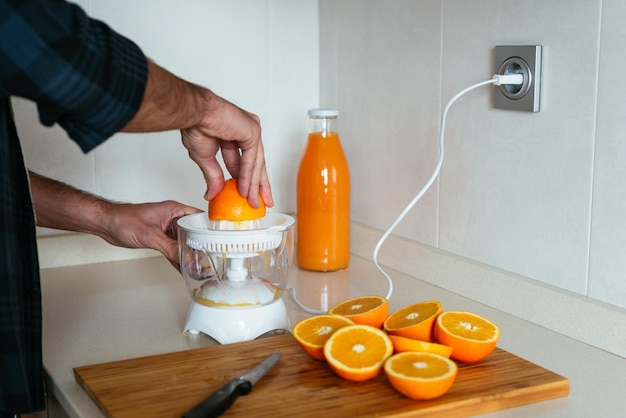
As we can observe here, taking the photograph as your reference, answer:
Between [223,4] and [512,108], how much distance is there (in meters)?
0.75

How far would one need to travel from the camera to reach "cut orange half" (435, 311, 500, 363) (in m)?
1.00

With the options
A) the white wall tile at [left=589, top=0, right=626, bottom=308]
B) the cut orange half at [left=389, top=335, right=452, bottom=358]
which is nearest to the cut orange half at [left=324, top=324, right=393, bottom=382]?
the cut orange half at [left=389, top=335, right=452, bottom=358]

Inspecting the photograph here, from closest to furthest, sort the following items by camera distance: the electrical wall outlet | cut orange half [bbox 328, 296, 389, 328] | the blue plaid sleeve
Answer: the blue plaid sleeve → cut orange half [bbox 328, 296, 389, 328] → the electrical wall outlet

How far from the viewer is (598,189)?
3.74 feet

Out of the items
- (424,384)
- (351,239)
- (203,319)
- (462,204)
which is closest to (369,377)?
(424,384)

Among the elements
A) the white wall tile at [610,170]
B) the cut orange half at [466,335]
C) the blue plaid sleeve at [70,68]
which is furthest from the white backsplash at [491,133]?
the blue plaid sleeve at [70,68]

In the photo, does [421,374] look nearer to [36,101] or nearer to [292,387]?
[292,387]

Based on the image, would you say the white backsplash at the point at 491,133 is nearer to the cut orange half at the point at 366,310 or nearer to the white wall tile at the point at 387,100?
the white wall tile at the point at 387,100

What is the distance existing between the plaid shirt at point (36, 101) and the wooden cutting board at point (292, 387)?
0.09m

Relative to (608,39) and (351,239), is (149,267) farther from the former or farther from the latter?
(608,39)

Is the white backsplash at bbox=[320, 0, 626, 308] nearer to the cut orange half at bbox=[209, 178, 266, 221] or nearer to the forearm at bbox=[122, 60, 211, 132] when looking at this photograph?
the cut orange half at bbox=[209, 178, 266, 221]

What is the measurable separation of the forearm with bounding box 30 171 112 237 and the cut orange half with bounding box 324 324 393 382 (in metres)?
0.51

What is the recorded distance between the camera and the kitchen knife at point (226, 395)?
2.89 feet

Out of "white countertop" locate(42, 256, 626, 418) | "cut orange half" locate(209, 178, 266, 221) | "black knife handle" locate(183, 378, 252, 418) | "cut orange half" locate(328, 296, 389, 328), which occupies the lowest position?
"white countertop" locate(42, 256, 626, 418)
